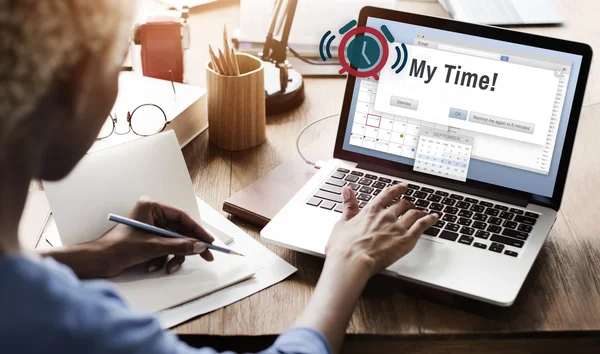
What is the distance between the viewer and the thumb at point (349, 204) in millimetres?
1009

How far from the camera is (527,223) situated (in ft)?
3.37

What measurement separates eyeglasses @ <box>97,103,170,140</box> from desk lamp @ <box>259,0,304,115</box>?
0.24m

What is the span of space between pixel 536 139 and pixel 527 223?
13 centimetres

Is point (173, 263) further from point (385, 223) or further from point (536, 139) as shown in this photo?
point (536, 139)

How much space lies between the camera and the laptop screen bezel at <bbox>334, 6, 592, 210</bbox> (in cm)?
101

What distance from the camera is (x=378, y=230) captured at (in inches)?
37.6

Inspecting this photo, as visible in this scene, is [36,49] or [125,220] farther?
[125,220]

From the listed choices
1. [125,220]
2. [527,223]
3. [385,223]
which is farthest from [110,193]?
[527,223]

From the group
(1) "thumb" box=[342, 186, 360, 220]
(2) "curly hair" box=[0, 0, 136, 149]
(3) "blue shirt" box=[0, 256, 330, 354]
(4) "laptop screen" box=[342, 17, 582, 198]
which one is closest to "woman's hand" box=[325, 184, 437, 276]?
(1) "thumb" box=[342, 186, 360, 220]

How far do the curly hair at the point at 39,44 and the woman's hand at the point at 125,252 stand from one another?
0.38m

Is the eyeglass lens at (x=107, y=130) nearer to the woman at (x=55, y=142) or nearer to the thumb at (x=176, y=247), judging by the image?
the thumb at (x=176, y=247)

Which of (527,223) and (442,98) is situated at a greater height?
(442,98)

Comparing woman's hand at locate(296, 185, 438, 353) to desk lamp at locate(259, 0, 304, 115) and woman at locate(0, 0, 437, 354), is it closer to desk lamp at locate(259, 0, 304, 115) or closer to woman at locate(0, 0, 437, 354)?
woman at locate(0, 0, 437, 354)

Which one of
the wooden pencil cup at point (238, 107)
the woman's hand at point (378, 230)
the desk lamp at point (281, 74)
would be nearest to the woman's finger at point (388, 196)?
the woman's hand at point (378, 230)
